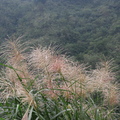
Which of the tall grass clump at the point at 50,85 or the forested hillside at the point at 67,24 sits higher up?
the forested hillside at the point at 67,24

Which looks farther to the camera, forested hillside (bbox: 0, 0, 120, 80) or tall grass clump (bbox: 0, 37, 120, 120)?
forested hillside (bbox: 0, 0, 120, 80)

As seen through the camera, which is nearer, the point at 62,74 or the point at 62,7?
the point at 62,74

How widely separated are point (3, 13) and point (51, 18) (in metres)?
9.56

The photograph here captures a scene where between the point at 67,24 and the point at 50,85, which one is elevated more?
the point at 67,24

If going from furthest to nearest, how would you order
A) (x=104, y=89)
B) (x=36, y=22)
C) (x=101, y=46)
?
(x=36, y=22)
(x=101, y=46)
(x=104, y=89)

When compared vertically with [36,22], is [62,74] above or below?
below

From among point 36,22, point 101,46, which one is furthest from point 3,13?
point 101,46

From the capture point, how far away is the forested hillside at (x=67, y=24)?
2300cm

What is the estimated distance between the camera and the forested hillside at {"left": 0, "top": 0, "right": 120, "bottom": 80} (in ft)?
75.5

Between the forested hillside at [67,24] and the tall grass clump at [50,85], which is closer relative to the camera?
the tall grass clump at [50,85]

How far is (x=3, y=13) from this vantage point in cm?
3950

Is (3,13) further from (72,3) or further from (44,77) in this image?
(44,77)

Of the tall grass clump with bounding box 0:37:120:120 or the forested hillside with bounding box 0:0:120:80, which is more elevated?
the forested hillside with bounding box 0:0:120:80

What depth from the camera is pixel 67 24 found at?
35938 millimetres
